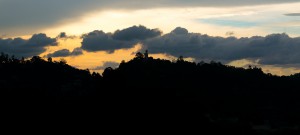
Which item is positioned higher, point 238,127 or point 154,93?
point 154,93

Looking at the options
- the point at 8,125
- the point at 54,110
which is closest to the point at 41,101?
the point at 54,110

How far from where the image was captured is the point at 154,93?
168 metres

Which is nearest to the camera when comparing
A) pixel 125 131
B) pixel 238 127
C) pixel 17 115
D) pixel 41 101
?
pixel 125 131

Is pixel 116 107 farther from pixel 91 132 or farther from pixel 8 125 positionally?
pixel 8 125

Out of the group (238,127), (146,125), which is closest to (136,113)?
(146,125)

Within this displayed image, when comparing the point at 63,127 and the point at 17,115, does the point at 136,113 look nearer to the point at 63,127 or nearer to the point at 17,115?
the point at 63,127

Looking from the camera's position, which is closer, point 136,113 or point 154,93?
point 136,113

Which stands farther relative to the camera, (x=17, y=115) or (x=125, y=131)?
(x=17, y=115)

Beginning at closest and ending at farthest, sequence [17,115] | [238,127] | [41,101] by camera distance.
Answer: [17,115], [41,101], [238,127]

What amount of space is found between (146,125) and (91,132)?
52.4ft

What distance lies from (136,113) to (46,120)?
88.3ft

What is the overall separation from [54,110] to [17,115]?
12.3m

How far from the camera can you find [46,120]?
143m

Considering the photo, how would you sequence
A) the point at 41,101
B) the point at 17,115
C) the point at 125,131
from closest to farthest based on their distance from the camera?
the point at 125,131
the point at 17,115
the point at 41,101
